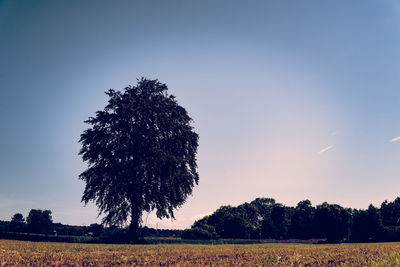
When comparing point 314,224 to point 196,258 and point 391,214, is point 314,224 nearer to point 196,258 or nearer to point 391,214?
point 391,214

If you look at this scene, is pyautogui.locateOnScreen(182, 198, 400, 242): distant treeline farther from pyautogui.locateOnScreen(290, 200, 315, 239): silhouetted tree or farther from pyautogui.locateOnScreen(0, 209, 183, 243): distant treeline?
pyautogui.locateOnScreen(0, 209, 183, 243): distant treeline

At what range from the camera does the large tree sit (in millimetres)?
27609

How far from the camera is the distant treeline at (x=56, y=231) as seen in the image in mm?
25453

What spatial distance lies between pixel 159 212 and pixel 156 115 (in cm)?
1111

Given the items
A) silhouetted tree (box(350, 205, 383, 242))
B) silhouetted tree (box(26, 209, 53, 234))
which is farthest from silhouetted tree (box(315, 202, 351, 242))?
silhouetted tree (box(26, 209, 53, 234))

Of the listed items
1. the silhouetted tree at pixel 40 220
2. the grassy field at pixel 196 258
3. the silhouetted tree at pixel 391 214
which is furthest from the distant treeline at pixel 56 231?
the silhouetted tree at pixel 391 214

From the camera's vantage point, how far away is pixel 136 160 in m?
28.1

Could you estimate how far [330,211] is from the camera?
175 feet

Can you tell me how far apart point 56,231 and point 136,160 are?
47746 millimetres

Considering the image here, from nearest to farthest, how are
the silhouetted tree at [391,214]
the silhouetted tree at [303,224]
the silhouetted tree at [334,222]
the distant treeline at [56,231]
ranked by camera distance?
the distant treeline at [56,231] → the silhouetted tree at [334,222] → the silhouetted tree at [391,214] → the silhouetted tree at [303,224]

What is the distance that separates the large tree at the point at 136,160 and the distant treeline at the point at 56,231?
8.40 ft

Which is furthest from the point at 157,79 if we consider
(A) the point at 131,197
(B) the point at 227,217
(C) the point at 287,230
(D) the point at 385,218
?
(D) the point at 385,218

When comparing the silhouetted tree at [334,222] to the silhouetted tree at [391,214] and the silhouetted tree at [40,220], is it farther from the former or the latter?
the silhouetted tree at [40,220]

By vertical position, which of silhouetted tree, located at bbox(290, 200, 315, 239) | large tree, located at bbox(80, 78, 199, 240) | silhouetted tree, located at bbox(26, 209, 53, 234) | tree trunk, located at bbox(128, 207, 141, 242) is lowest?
silhouetted tree, located at bbox(26, 209, 53, 234)
